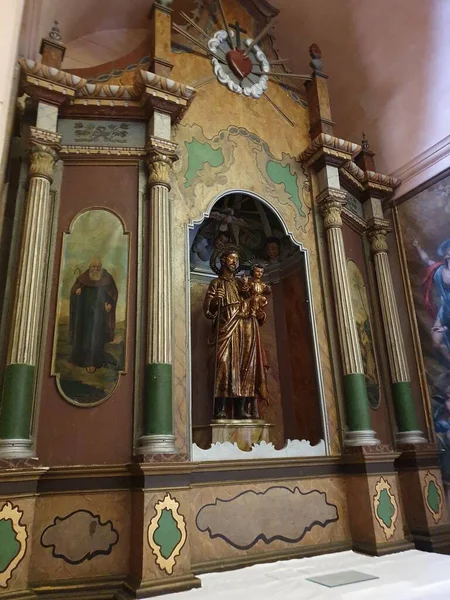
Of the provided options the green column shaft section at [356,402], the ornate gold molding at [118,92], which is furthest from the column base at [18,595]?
the ornate gold molding at [118,92]

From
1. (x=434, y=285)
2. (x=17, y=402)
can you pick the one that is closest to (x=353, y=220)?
(x=434, y=285)

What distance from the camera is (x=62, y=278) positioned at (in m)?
4.08

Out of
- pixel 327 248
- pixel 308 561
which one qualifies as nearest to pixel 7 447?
pixel 308 561

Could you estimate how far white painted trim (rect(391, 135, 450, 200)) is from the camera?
5684 mm

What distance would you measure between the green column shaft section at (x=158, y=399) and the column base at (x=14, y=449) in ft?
2.73

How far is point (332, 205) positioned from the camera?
17.9 ft

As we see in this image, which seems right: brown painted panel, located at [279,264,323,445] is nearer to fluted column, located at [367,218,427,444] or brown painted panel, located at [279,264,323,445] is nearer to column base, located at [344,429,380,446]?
column base, located at [344,429,380,446]

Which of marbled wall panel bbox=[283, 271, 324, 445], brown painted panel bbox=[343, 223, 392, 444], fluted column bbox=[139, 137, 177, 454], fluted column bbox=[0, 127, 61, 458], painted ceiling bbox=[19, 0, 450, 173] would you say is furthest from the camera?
painted ceiling bbox=[19, 0, 450, 173]

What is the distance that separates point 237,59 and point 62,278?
128 inches

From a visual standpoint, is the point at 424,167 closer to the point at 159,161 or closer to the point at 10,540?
the point at 159,161

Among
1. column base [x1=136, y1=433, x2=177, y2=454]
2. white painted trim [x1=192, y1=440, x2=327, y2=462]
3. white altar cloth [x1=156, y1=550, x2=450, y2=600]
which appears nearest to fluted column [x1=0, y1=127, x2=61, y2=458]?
column base [x1=136, y1=433, x2=177, y2=454]

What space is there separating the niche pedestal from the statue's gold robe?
10.2 inches

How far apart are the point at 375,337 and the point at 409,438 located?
3.88 feet

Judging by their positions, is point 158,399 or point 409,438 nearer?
point 158,399
